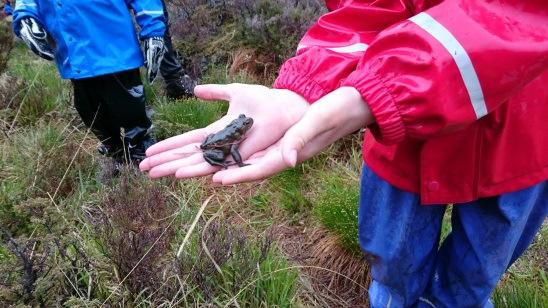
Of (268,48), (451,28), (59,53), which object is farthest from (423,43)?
(268,48)

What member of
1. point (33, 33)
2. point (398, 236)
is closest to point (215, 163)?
point (398, 236)

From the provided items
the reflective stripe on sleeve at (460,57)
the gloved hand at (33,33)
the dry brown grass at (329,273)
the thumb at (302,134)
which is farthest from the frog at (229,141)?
the gloved hand at (33,33)

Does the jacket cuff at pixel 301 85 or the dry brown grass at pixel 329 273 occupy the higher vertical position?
the jacket cuff at pixel 301 85

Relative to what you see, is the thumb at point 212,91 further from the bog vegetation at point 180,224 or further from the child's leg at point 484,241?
the child's leg at point 484,241

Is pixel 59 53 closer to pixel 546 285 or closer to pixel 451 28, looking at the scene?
pixel 451 28

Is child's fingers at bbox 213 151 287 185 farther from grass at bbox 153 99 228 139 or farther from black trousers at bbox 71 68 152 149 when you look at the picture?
grass at bbox 153 99 228 139

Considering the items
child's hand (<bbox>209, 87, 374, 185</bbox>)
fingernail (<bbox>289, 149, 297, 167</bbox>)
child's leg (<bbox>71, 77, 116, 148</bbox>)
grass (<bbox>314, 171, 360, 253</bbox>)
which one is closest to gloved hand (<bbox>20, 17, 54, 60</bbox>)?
child's leg (<bbox>71, 77, 116, 148</bbox>)
